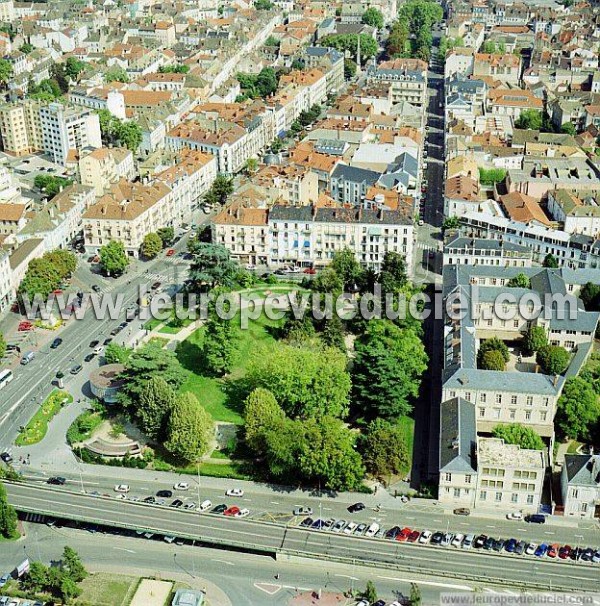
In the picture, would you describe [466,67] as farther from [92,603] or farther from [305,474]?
[92,603]

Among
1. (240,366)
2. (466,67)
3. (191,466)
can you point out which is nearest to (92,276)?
(240,366)

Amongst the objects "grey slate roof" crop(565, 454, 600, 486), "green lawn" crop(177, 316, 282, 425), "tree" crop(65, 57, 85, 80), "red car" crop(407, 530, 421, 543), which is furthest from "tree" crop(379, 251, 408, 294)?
"tree" crop(65, 57, 85, 80)

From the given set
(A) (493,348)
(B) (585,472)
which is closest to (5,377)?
(A) (493,348)

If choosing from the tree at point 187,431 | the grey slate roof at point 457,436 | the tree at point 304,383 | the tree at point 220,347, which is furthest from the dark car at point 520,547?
the tree at point 220,347

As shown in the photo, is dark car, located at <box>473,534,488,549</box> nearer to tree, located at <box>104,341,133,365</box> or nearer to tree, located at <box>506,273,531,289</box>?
tree, located at <box>506,273,531,289</box>

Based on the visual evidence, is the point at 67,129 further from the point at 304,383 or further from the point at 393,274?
the point at 304,383

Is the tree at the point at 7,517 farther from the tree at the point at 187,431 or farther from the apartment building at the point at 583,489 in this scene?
the apartment building at the point at 583,489
